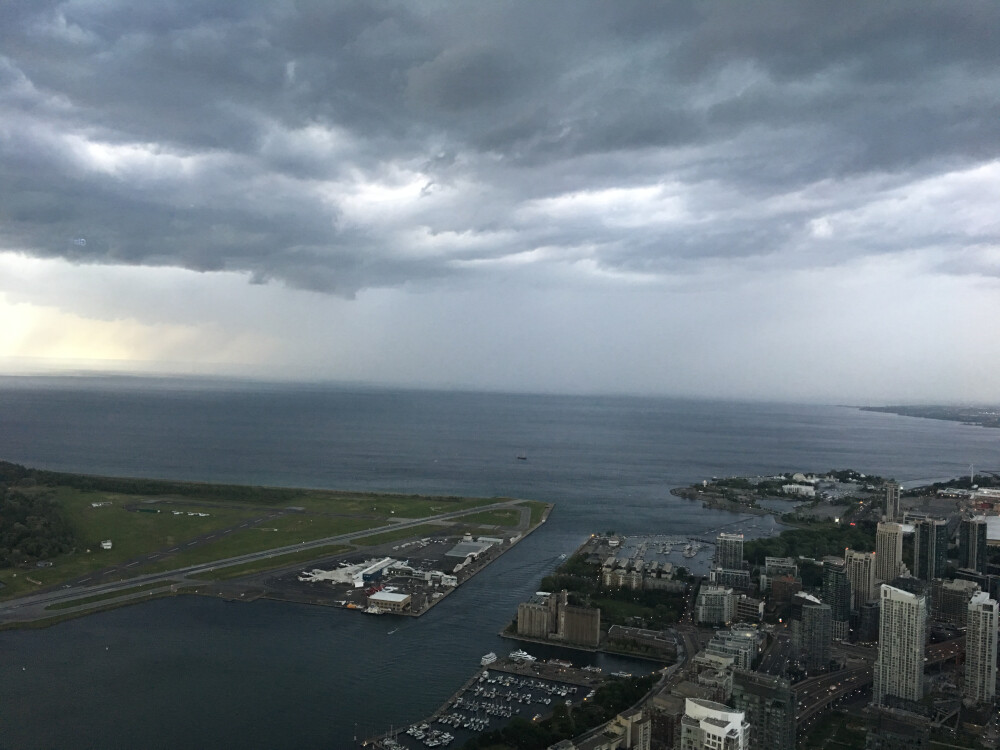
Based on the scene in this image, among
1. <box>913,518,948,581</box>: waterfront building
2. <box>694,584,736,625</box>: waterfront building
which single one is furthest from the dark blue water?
<box>913,518,948,581</box>: waterfront building

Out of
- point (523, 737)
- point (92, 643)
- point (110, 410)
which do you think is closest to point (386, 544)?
point (92, 643)

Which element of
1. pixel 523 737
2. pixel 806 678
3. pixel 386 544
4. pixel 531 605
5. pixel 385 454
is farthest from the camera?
pixel 385 454

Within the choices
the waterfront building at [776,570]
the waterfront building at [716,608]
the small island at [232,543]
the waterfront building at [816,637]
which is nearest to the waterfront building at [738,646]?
the waterfront building at [816,637]

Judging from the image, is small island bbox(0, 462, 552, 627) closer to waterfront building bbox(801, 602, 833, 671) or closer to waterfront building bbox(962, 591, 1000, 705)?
waterfront building bbox(801, 602, 833, 671)

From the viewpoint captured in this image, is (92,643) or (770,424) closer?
(92,643)

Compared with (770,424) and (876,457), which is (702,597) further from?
(770,424)

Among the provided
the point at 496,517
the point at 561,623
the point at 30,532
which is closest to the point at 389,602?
the point at 561,623

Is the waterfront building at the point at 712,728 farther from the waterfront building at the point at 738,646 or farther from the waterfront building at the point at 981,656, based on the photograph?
the waterfront building at the point at 981,656
